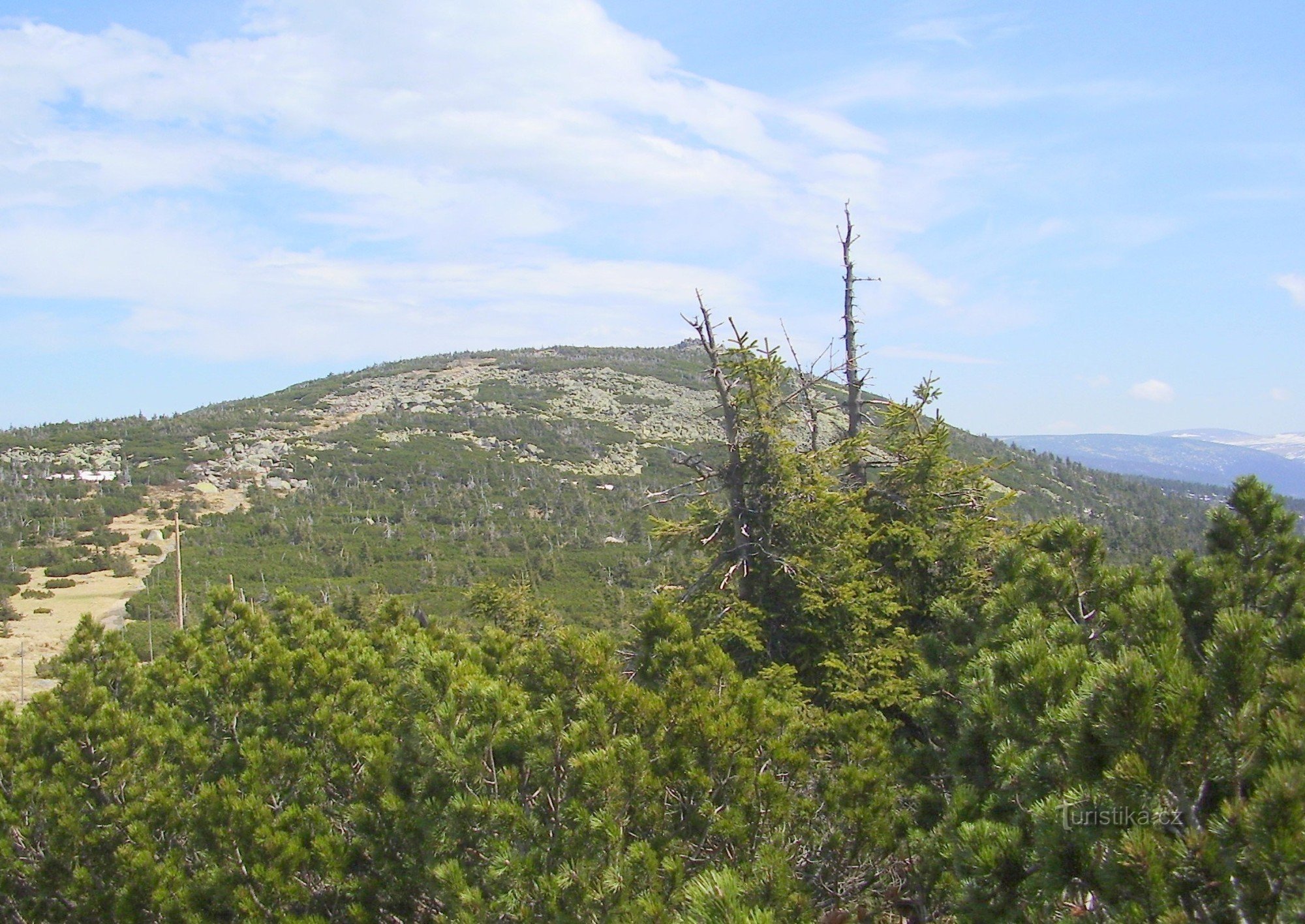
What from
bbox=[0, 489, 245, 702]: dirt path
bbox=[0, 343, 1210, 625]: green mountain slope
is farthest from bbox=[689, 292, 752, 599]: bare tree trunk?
bbox=[0, 489, 245, 702]: dirt path

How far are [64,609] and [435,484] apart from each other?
50.8 meters

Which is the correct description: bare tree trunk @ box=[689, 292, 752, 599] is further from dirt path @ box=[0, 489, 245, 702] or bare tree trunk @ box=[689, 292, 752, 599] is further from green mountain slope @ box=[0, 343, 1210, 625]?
dirt path @ box=[0, 489, 245, 702]

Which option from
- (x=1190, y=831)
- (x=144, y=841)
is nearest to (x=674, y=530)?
(x=144, y=841)

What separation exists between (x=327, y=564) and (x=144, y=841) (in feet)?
189

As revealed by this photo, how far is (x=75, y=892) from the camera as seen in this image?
568cm

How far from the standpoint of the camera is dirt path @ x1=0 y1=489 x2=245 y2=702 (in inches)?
1078

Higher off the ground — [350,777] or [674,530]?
[674,530]

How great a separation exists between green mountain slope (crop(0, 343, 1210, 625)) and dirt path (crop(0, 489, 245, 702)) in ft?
5.84

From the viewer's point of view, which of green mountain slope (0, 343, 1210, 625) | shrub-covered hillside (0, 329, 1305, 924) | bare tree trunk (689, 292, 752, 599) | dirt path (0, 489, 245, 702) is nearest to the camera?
shrub-covered hillside (0, 329, 1305, 924)

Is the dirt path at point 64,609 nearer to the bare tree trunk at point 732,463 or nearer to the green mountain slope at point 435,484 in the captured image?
the green mountain slope at point 435,484

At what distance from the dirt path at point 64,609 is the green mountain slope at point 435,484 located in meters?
1.78

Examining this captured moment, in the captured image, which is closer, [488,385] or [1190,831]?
[1190,831]

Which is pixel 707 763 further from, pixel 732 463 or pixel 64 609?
pixel 64 609

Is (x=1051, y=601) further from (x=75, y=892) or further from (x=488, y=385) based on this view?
(x=488, y=385)
